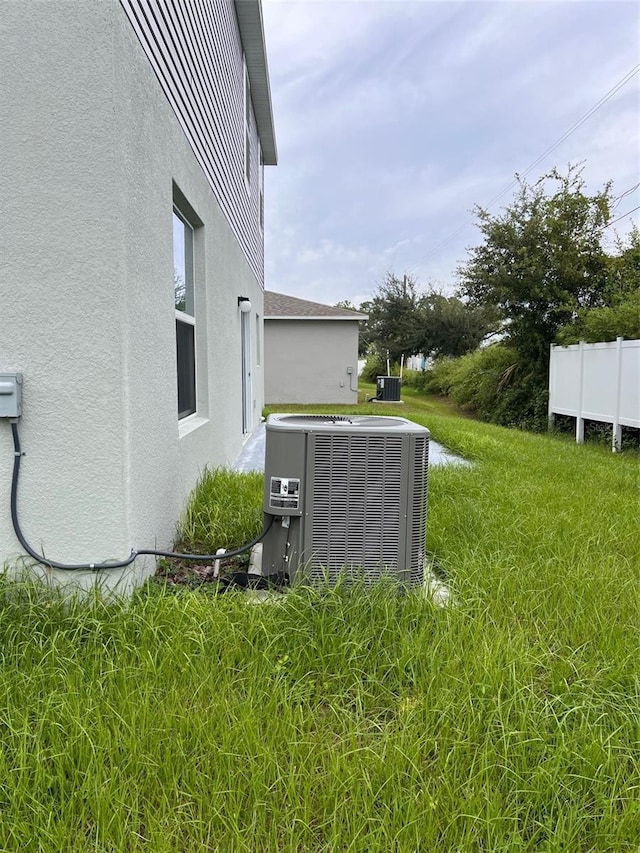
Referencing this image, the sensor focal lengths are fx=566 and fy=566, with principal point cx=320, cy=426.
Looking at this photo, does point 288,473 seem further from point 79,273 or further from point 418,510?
point 79,273

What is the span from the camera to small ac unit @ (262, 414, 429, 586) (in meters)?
2.84

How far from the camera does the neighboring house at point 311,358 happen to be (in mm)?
18703

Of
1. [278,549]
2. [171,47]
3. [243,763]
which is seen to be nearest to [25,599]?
[278,549]

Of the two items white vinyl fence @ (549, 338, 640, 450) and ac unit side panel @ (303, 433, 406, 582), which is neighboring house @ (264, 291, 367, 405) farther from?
ac unit side panel @ (303, 433, 406, 582)

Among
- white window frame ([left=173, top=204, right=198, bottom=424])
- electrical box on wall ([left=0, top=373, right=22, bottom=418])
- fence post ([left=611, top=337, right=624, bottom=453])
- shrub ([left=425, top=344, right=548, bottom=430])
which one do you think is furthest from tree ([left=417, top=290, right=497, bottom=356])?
electrical box on wall ([left=0, top=373, right=22, bottom=418])

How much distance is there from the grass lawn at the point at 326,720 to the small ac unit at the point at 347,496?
0.20 metres

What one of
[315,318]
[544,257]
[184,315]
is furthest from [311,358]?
[184,315]

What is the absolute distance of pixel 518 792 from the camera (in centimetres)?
168

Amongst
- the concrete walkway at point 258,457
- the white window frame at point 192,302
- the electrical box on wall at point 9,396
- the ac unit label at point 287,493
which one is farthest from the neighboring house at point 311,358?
the electrical box on wall at point 9,396

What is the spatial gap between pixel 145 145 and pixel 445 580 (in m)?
2.95

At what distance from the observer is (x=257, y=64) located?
894cm

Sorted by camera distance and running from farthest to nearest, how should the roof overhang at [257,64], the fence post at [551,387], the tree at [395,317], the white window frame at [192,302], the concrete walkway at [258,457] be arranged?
1. the tree at [395,317]
2. the fence post at [551,387]
3. the roof overhang at [257,64]
4. the concrete walkway at [258,457]
5. the white window frame at [192,302]

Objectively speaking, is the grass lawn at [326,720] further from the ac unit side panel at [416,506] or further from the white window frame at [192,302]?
the white window frame at [192,302]

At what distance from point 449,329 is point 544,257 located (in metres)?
15.0
